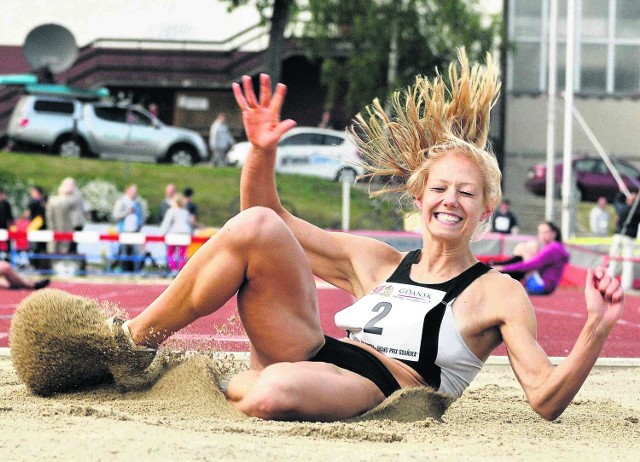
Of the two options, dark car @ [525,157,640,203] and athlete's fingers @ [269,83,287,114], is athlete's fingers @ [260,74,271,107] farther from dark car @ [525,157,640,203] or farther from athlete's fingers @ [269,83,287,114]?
dark car @ [525,157,640,203]

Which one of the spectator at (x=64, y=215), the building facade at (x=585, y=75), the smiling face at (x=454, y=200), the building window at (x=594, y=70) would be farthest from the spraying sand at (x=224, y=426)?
the building window at (x=594, y=70)

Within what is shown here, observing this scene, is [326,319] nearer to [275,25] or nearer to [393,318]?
[393,318]

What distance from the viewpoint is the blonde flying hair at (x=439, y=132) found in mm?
5445

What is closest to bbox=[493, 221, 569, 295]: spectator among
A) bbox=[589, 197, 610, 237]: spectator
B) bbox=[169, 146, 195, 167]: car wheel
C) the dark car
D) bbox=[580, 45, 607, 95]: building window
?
bbox=[589, 197, 610, 237]: spectator

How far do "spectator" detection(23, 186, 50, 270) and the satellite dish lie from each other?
12.0m

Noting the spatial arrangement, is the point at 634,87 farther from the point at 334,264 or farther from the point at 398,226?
the point at 334,264

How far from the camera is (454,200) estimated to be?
5219mm

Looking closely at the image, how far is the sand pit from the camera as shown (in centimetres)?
410

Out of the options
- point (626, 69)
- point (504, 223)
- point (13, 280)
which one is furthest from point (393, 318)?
point (626, 69)

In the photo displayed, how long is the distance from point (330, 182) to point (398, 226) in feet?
14.2

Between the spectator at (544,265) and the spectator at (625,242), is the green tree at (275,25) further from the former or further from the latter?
the spectator at (544,265)

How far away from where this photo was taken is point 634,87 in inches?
1542

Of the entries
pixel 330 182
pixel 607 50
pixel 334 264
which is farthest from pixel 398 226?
pixel 334 264

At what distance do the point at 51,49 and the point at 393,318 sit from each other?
92.2 feet
